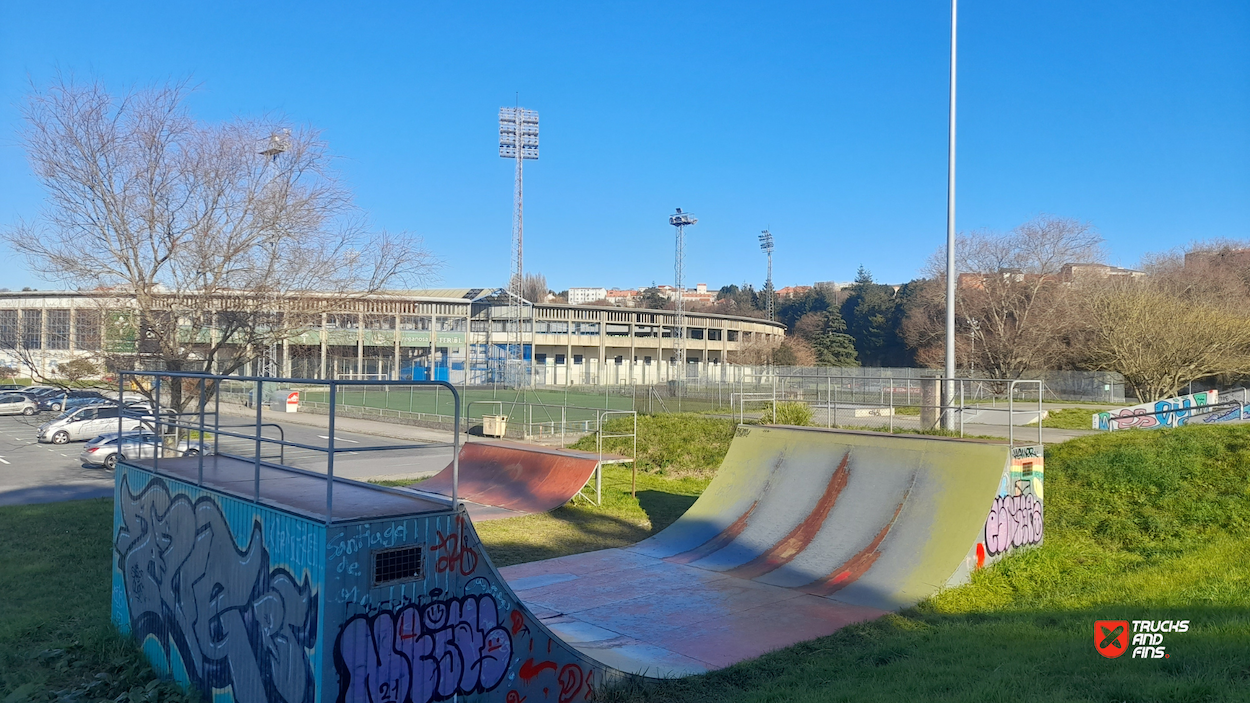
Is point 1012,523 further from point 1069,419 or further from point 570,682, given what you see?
point 1069,419

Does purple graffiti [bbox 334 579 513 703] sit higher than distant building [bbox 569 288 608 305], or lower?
lower

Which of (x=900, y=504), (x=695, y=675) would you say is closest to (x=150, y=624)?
(x=695, y=675)

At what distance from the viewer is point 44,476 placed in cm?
1933

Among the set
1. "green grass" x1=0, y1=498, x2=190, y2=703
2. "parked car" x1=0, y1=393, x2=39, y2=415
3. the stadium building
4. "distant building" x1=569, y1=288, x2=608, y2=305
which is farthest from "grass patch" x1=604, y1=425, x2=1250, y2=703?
"distant building" x1=569, y1=288, x2=608, y2=305

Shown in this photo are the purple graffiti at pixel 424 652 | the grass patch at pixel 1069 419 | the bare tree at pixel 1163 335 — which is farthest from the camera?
the bare tree at pixel 1163 335

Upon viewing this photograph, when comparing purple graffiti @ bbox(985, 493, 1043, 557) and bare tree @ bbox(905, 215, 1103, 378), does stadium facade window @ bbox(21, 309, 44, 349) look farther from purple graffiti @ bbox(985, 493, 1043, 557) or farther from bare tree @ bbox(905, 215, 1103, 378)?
bare tree @ bbox(905, 215, 1103, 378)

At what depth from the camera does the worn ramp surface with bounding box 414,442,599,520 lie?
52.3 feet

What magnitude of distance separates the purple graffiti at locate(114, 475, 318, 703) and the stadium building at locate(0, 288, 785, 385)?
5548mm

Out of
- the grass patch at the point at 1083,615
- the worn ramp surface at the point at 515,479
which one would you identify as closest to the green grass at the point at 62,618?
the grass patch at the point at 1083,615

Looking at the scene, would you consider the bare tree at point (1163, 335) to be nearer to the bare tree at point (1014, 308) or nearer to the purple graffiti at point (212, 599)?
Result: the bare tree at point (1014, 308)

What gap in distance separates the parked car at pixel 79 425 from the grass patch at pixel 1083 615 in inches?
993

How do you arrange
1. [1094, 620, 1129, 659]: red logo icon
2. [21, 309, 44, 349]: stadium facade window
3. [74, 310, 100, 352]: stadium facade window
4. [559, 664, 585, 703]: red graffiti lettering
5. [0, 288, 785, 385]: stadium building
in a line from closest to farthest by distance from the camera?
[1094, 620, 1129, 659]: red logo icon → [559, 664, 585, 703]: red graffiti lettering → [21, 309, 44, 349]: stadium facade window → [74, 310, 100, 352]: stadium facade window → [0, 288, 785, 385]: stadium building

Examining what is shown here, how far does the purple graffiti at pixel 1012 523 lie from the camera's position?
1013cm

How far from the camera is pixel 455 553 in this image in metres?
5.82
